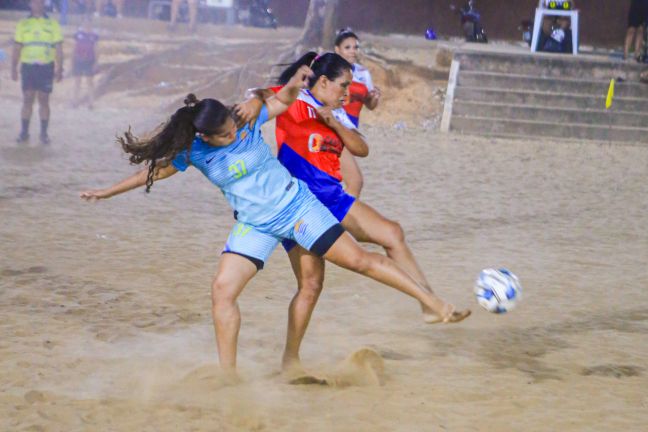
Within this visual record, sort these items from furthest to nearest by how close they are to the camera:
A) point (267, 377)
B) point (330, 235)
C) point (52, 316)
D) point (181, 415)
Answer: point (52, 316), point (267, 377), point (330, 235), point (181, 415)

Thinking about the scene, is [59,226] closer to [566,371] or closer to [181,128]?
[181,128]

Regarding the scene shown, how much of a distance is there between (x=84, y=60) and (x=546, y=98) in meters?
9.41

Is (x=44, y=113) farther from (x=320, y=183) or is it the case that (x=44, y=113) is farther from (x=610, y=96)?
(x=320, y=183)

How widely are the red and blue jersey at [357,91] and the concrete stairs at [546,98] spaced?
9282 mm

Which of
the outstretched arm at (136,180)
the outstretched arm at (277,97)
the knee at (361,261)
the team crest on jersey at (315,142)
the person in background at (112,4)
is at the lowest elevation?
the knee at (361,261)

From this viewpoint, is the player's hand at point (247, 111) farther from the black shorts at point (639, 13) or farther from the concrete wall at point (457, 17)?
the concrete wall at point (457, 17)

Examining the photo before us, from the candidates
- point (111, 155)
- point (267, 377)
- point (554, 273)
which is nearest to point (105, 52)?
point (111, 155)

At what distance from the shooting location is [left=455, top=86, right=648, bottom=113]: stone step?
697 inches

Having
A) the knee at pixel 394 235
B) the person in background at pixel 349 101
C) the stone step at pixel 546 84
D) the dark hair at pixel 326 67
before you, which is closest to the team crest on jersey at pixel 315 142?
the dark hair at pixel 326 67

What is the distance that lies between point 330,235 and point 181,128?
887 mm

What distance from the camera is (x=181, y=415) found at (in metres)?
4.52

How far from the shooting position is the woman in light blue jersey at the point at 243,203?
4703mm

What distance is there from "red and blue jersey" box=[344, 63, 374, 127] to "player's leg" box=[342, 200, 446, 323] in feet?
9.61

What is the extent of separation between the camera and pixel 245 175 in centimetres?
480
